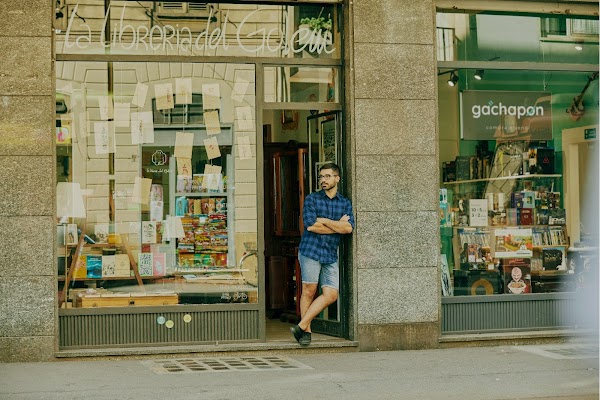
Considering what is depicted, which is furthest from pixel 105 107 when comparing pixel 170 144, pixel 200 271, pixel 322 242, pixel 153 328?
pixel 322 242

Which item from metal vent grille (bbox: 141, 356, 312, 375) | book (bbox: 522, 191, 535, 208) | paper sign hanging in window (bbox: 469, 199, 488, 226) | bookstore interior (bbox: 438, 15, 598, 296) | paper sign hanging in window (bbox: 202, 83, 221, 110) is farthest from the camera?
book (bbox: 522, 191, 535, 208)

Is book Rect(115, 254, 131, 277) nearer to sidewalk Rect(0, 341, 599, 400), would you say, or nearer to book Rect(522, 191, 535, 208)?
sidewalk Rect(0, 341, 599, 400)

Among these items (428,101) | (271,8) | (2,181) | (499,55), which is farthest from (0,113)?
(499,55)

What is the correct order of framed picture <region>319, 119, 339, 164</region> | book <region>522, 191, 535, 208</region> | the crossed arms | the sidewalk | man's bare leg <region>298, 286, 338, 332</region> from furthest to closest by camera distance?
book <region>522, 191, 535, 208</region> → framed picture <region>319, 119, 339, 164</region> → man's bare leg <region>298, 286, 338, 332</region> → the crossed arms → the sidewalk

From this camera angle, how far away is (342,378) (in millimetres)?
10055

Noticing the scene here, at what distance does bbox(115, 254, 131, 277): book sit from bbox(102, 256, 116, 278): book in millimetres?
39

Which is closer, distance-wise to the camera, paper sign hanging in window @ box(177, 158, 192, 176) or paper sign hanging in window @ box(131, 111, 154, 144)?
paper sign hanging in window @ box(131, 111, 154, 144)

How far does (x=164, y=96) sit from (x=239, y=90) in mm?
821

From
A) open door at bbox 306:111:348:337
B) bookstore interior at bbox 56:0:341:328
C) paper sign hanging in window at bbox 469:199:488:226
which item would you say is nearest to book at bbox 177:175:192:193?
bookstore interior at bbox 56:0:341:328

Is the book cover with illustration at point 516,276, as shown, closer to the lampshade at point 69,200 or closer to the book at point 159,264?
the book at point 159,264

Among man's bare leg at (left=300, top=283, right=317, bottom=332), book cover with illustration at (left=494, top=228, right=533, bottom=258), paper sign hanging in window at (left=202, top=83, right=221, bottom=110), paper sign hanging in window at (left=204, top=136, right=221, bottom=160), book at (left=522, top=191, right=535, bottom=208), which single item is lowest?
man's bare leg at (left=300, top=283, right=317, bottom=332)

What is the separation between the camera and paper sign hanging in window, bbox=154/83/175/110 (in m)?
11.7

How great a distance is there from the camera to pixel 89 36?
1147 centimetres

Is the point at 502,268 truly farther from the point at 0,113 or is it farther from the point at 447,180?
the point at 0,113
